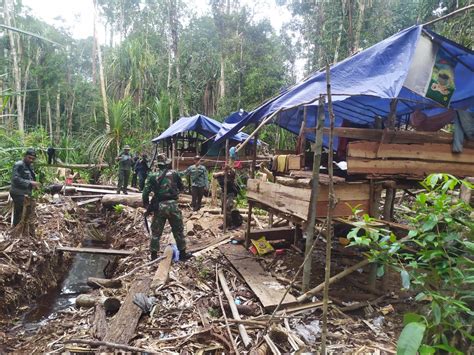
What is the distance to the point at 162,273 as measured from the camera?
531cm

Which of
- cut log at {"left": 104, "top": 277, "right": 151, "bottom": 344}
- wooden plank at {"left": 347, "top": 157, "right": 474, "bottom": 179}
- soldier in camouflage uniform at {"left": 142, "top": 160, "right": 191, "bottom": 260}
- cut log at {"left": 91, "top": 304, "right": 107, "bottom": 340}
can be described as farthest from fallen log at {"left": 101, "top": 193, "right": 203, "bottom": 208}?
wooden plank at {"left": 347, "top": 157, "right": 474, "bottom": 179}

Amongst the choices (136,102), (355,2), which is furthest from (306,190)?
(136,102)

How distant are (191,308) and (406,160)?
11.8 feet

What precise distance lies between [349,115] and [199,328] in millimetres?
5083

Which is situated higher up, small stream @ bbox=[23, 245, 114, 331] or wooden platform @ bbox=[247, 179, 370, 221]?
wooden platform @ bbox=[247, 179, 370, 221]

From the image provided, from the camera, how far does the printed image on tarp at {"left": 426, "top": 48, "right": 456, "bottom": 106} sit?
182 inches

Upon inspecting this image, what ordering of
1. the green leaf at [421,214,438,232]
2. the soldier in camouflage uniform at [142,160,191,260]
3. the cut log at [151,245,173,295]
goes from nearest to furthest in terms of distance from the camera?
the green leaf at [421,214,438,232], the cut log at [151,245,173,295], the soldier in camouflage uniform at [142,160,191,260]

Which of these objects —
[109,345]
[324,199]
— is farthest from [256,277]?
[109,345]

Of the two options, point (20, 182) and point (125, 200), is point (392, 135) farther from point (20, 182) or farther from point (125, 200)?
point (125, 200)

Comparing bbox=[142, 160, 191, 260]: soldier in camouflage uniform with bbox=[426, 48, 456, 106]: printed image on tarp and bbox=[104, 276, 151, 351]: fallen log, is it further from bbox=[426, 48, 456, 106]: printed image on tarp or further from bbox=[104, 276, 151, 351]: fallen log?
bbox=[426, 48, 456, 106]: printed image on tarp

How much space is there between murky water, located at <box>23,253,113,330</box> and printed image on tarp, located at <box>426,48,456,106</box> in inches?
253

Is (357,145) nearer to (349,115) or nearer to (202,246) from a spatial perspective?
(349,115)

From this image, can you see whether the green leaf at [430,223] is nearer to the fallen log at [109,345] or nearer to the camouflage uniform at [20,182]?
the fallen log at [109,345]

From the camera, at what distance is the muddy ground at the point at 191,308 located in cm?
369
